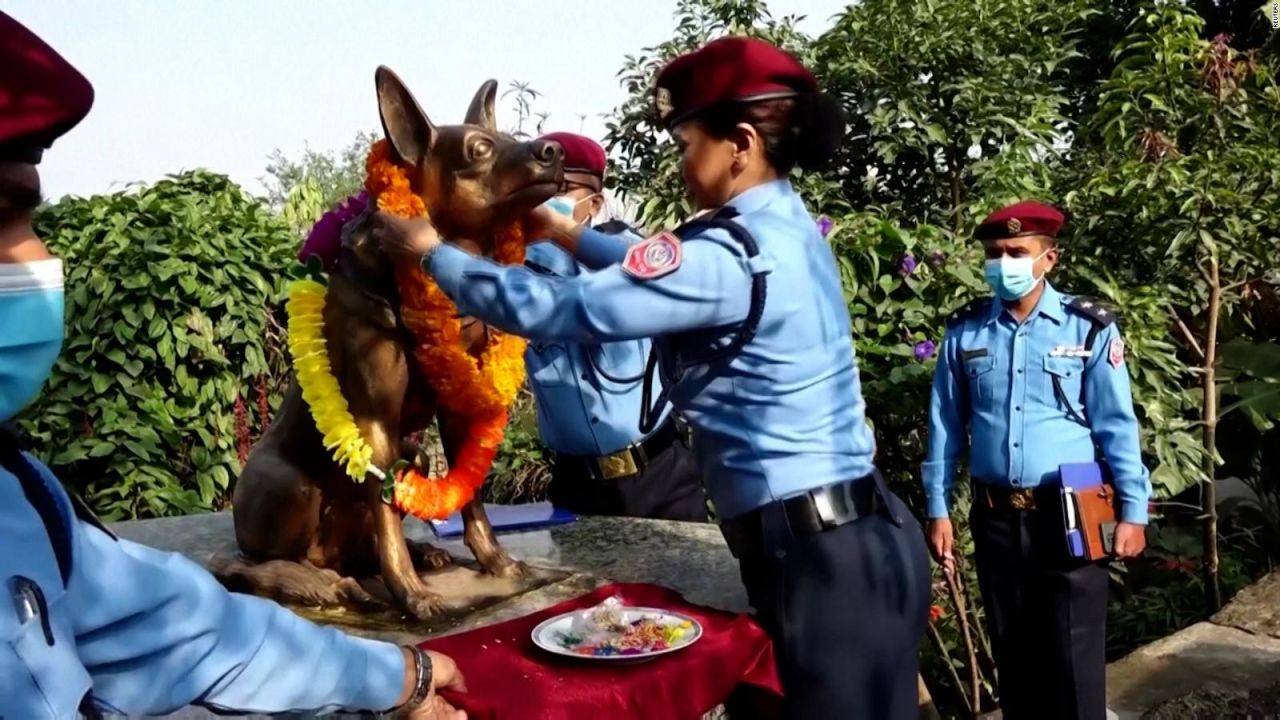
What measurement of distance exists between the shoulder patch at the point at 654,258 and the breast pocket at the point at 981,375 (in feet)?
6.89

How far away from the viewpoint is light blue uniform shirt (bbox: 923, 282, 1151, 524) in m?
3.63

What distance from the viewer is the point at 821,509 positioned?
2164 mm

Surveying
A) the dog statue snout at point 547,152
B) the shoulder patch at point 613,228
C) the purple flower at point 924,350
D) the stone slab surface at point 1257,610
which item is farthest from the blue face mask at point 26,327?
the stone slab surface at point 1257,610

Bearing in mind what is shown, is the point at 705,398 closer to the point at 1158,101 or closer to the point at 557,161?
the point at 557,161

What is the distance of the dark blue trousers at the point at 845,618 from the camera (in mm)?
2117

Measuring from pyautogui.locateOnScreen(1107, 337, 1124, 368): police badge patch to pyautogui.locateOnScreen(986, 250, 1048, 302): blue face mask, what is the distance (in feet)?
1.14

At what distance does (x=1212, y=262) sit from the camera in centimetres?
499

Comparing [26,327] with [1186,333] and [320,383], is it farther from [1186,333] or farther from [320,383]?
[1186,333]

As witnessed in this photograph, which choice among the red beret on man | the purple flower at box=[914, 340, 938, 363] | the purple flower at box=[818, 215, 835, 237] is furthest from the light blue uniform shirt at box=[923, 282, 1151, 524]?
the red beret on man

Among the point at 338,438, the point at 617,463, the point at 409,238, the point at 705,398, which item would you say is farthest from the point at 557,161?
the point at 617,463

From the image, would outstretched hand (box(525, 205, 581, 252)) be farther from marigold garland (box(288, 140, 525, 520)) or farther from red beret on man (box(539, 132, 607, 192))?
red beret on man (box(539, 132, 607, 192))

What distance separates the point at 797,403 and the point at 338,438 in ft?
3.42

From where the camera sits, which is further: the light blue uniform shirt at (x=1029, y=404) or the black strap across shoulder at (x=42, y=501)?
the light blue uniform shirt at (x=1029, y=404)

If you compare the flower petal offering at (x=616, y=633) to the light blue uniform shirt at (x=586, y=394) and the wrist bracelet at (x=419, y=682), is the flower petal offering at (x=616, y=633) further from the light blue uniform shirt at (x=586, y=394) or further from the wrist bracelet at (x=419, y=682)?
the light blue uniform shirt at (x=586, y=394)
